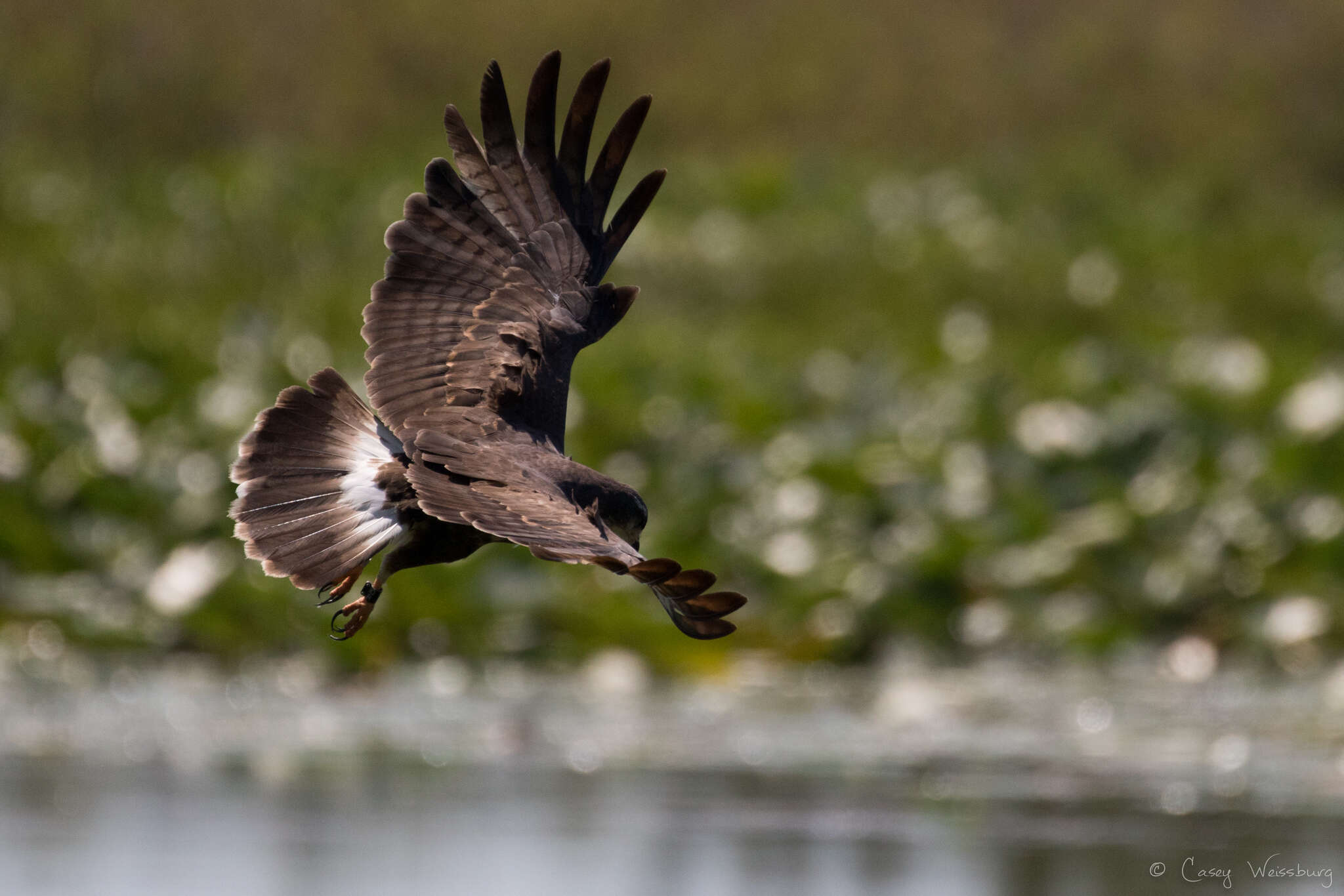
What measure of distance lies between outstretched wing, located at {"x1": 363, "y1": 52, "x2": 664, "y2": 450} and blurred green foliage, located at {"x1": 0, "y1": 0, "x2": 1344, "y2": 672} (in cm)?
332

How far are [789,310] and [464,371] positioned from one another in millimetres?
8732

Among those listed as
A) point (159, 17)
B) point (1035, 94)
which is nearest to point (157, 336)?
point (159, 17)

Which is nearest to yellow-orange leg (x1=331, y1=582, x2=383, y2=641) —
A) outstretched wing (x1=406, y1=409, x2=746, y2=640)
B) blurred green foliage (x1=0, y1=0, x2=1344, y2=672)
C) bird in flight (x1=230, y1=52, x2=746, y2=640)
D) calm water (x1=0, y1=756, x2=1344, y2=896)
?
bird in flight (x1=230, y1=52, x2=746, y2=640)

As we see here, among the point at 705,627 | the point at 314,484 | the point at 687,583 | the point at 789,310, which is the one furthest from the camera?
the point at 789,310

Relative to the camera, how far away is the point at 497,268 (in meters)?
5.57

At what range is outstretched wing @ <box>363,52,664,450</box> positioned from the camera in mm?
5441

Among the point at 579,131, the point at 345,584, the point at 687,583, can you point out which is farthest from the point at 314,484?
the point at 687,583

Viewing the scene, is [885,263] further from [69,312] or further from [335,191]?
[69,312]

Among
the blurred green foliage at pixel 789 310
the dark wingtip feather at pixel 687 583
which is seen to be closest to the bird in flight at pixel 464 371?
the dark wingtip feather at pixel 687 583

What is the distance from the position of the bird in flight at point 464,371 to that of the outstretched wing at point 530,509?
0.01 metres

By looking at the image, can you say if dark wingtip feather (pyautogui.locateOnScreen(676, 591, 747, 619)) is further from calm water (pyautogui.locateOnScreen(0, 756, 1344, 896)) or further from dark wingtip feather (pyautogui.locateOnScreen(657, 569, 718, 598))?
calm water (pyautogui.locateOnScreen(0, 756, 1344, 896))

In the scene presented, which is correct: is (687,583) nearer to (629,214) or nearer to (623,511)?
(623,511)

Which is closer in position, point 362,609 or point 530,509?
point 530,509

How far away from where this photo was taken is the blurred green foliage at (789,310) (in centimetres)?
922
